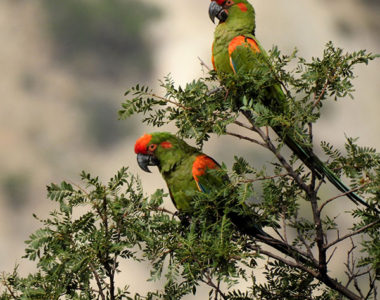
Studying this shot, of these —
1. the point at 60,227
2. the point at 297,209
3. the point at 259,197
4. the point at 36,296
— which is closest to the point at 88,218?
the point at 60,227

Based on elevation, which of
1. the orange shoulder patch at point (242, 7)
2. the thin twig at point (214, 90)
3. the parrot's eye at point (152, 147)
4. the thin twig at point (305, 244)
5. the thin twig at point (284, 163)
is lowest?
the thin twig at point (305, 244)

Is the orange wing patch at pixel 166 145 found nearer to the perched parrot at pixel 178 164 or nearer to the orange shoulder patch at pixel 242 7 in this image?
the perched parrot at pixel 178 164

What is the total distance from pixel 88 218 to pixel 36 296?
0.99ft

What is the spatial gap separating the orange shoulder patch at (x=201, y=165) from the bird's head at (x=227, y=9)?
67 centimetres

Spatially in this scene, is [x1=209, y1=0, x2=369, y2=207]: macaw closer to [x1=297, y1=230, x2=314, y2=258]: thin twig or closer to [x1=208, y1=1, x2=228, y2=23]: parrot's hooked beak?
[x1=208, y1=1, x2=228, y2=23]: parrot's hooked beak

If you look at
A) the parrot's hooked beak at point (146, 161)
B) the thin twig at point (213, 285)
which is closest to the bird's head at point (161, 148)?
the parrot's hooked beak at point (146, 161)

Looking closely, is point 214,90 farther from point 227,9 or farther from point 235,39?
point 227,9

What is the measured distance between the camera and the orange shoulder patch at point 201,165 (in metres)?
1.73

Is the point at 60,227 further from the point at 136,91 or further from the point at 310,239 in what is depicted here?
the point at 310,239

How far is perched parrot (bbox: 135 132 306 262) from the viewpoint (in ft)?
5.67

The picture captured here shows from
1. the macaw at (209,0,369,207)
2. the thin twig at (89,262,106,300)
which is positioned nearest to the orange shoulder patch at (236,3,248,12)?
the macaw at (209,0,369,207)

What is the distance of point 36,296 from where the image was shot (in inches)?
53.1

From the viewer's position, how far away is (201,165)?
5.71ft

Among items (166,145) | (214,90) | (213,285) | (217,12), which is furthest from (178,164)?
(217,12)
